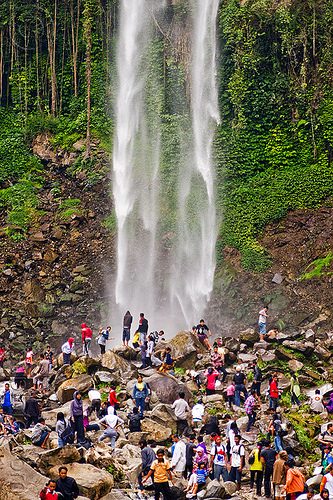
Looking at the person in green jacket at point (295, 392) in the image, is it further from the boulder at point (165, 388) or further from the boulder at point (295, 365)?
the boulder at point (165, 388)

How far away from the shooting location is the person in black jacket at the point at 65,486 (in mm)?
8852

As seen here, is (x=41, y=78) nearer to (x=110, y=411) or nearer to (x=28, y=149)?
(x=28, y=149)

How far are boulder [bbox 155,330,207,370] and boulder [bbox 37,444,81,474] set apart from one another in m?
7.94

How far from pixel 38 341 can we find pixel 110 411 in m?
12.1

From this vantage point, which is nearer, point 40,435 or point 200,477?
point 200,477

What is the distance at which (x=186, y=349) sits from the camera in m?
18.7

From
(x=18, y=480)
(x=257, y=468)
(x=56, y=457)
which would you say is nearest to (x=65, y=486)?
(x=18, y=480)

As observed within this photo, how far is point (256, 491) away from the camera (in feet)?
35.8

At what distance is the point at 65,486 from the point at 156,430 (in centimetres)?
431

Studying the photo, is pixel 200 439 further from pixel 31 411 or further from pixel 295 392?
pixel 295 392

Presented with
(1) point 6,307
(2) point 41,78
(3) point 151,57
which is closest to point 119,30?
(3) point 151,57

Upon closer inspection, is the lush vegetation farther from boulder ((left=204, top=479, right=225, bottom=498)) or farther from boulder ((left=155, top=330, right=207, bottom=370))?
boulder ((left=204, top=479, right=225, bottom=498))

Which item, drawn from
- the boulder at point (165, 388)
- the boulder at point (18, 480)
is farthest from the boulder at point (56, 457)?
the boulder at point (165, 388)

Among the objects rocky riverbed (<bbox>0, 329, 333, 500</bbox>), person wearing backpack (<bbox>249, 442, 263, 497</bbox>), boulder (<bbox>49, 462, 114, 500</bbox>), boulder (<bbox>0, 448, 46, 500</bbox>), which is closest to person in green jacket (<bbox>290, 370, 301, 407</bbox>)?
rocky riverbed (<bbox>0, 329, 333, 500</bbox>)
